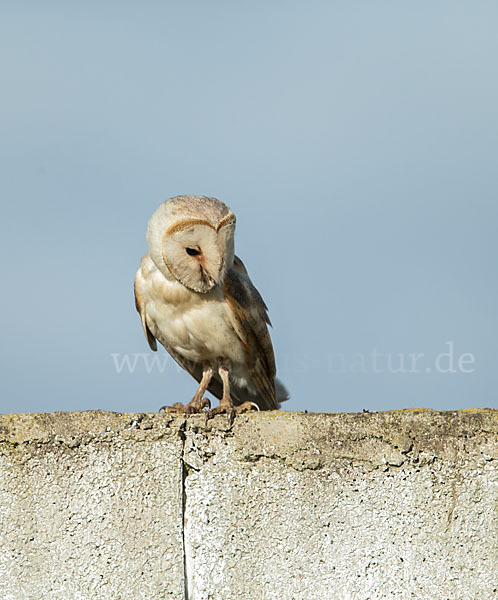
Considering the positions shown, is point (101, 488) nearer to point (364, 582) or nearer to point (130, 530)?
point (130, 530)

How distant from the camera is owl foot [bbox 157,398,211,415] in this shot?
16.7 ft

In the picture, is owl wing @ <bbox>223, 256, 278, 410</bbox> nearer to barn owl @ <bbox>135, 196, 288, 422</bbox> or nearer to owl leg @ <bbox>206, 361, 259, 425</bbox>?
barn owl @ <bbox>135, 196, 288, 422</bbox>

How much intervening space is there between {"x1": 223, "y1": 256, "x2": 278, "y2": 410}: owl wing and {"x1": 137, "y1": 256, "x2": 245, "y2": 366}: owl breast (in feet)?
0.18

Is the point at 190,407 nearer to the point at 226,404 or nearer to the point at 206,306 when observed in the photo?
the point at 226,404

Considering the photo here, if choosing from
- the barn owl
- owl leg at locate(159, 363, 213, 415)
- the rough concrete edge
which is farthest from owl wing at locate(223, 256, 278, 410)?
the rough concrete edge

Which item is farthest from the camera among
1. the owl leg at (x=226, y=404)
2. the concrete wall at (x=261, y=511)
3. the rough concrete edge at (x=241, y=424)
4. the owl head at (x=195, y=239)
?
the owl head at (x=195, y=239)

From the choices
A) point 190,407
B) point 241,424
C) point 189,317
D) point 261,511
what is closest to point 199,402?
point 190,407

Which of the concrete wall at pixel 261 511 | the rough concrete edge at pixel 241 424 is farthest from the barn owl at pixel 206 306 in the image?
the concrete wall at pixel 261 511

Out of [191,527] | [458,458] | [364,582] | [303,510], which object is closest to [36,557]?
[191,527]

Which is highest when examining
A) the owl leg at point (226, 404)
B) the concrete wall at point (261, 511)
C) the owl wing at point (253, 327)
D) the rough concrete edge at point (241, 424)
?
the owl wing at point (253, 327)

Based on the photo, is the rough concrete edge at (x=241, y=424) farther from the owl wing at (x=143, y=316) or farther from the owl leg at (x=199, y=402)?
the owl wing at (x=143, y=316)

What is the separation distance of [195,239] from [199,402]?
42.0 inches

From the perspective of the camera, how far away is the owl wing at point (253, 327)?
5430 millimetres

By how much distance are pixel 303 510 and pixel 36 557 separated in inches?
44.4
